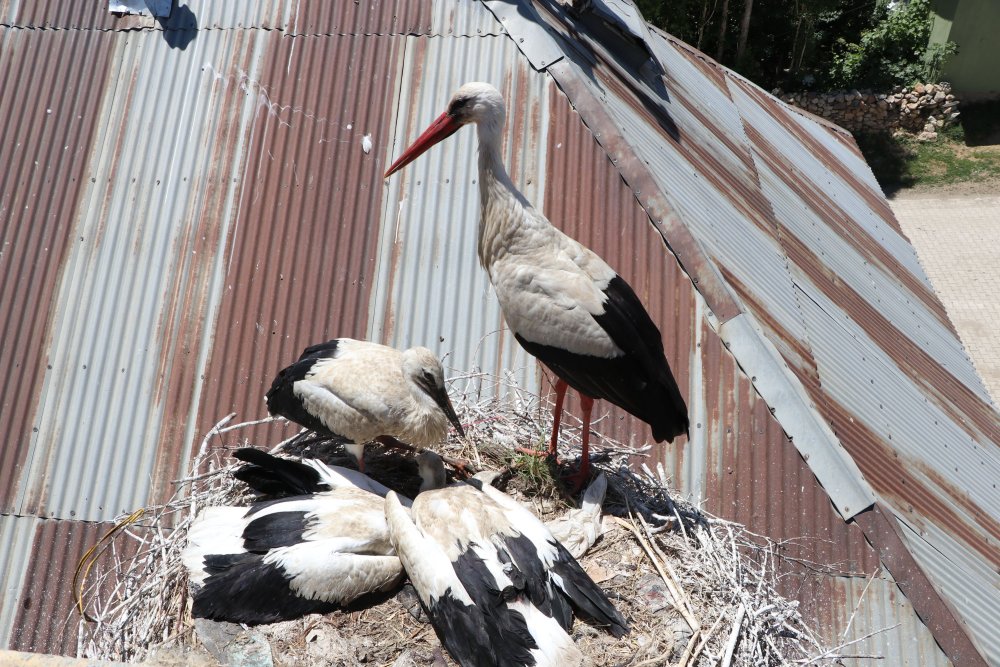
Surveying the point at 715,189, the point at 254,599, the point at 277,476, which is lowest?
the point at 254,599

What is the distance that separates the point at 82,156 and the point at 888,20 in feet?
59.2

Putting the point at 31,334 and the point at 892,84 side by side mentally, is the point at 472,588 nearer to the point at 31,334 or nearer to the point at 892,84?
the point at 31,334

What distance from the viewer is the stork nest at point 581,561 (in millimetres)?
4059

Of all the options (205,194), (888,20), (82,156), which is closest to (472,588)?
(205,194)

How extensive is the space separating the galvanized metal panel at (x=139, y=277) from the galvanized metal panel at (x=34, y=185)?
0.09m

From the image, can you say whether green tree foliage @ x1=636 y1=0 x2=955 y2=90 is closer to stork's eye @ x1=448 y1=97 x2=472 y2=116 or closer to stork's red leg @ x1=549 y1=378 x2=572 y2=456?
stork's eye @ x1=448 y1=97 x2=472 y2=116

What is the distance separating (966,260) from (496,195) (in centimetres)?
1405

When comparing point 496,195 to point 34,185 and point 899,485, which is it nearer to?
point 899,485

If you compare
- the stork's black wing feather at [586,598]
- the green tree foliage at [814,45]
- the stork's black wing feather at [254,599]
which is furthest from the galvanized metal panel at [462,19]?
the green tree foliage at [814,45]

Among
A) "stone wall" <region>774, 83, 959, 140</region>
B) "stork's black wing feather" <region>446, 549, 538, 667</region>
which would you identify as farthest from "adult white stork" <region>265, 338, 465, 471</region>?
"stone wall" <region>774, 83, 959, 140</region>

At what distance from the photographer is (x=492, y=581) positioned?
393cm

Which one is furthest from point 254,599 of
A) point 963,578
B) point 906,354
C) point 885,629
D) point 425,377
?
point 906,354

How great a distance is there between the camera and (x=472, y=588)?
12.8 feet

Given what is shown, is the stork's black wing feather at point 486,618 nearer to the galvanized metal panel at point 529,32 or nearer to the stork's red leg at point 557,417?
the stork's red leg at point 557,417
